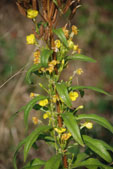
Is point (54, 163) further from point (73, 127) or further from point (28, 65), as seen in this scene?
point (28, 65)

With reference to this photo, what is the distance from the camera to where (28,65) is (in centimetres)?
320

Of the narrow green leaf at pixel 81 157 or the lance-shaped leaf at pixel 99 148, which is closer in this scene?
the lance-shaped leaf at pixel 99 148

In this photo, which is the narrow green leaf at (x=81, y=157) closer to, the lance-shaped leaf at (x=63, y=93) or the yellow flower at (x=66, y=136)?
the yellow flower at (x=66, y=136)

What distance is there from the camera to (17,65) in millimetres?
4188

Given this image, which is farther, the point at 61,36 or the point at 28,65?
the point at 28,65

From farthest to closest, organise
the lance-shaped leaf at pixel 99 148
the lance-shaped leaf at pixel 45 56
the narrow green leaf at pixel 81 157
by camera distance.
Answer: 1. the narrow green leaf at pixel 81 157
2. the lance-shaped leaf at pixel 99 148
3. the lance-shaped leaf at pixel 45 56

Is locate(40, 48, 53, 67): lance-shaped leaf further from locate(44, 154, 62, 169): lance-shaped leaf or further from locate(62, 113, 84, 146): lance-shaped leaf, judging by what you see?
locate(44, 154, 62, 169): lance-shaped leaf

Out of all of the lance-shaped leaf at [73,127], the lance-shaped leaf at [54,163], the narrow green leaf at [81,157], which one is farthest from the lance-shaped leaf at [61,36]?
the narrow green leaf at [81,157]

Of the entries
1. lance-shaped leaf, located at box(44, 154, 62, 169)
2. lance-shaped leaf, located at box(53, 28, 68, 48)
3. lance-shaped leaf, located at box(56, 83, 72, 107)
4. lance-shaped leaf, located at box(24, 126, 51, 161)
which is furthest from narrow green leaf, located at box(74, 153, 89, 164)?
lance-shaped leaf, located at box(53, 28, 68, 48)

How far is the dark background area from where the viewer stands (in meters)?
3.02

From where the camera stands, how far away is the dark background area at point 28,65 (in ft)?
9.91

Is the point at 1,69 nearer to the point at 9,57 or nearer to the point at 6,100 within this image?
the point at 9,57

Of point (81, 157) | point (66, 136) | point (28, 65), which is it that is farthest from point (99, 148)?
point (28, 65)

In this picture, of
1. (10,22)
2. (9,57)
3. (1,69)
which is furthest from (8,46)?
(10,22)
